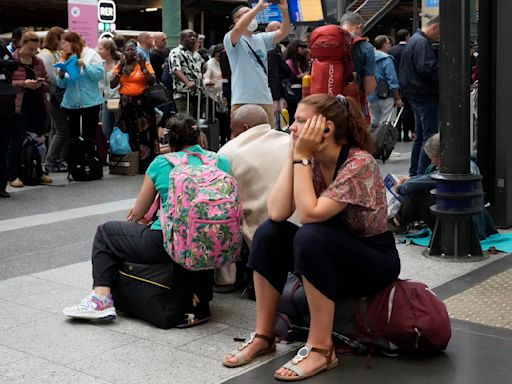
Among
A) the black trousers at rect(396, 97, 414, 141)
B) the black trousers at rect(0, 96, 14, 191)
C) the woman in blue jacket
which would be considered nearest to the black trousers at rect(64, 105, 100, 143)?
the woman in blue jacket

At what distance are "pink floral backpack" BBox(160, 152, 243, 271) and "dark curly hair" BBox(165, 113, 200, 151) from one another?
273 mm

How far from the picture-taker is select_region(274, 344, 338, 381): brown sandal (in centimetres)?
369

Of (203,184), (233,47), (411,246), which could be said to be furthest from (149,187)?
(233,47)

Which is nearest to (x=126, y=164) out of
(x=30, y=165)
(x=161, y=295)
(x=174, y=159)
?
(x=30, y=165)

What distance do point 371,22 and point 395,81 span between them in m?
13.3

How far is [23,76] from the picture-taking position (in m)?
9.88

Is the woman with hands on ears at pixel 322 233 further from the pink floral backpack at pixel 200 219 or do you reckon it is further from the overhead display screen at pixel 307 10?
the overhead display screen at pixel 307 10

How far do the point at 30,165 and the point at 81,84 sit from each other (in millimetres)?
1299

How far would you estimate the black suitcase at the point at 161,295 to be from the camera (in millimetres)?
4457

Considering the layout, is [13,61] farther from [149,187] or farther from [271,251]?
→ [271,251]

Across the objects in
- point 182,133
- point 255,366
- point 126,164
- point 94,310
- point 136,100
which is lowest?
point 255,366

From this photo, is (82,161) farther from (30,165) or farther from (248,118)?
(248,118)

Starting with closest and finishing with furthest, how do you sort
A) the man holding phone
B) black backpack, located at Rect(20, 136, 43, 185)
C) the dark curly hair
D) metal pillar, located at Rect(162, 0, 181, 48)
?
the dark curly hair → the man holding phone → black backpack, located at Rect(20, 136, 43, 185) → metal pillar, located at Rect(162, 0, 181, 48)

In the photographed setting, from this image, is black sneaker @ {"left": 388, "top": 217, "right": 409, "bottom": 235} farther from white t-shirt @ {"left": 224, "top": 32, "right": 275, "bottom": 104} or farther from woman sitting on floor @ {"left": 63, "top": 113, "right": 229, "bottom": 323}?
woman sitting on floor @ {"left": 63, "top": 113, "right": 229, "bottom": 323}
